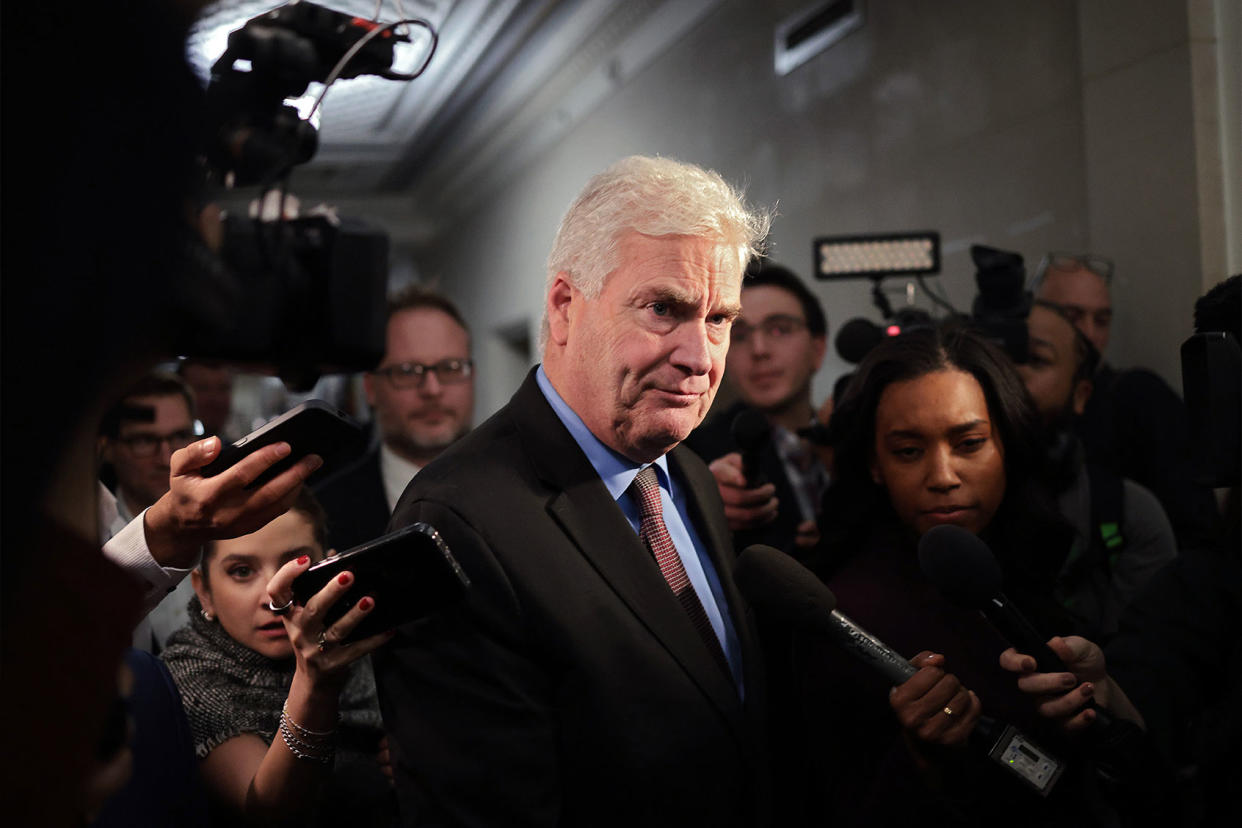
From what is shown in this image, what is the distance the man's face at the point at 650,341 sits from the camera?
1.45 m

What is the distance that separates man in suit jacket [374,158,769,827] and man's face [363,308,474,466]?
126 cm

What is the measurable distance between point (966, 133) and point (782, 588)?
2993 mm

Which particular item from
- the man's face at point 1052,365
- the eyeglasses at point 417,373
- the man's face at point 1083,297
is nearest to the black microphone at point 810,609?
the man's face at point 1052,365

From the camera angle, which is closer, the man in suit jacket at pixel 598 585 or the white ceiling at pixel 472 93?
the man in suit jacket at pixel 598 585

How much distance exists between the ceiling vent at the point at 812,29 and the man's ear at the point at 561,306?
3.29 m

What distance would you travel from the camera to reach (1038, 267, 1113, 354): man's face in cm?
299

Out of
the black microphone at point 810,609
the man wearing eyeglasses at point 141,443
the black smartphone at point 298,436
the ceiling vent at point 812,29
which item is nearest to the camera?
the black smartphone at point 298,436

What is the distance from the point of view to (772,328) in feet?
10.1

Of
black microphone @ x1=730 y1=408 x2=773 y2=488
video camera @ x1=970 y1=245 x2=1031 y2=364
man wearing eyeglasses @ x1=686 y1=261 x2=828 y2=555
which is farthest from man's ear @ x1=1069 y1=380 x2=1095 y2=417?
black microphone @ x1=730 y1=408 x2=773 y2=488

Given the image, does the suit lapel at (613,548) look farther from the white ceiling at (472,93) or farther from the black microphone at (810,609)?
the white ceiling at (472,93)

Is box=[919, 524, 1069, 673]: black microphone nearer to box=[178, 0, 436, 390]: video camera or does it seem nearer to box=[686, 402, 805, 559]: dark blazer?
box=[178, 0, 436, 390]: video camera

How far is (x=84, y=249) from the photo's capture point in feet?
2.53

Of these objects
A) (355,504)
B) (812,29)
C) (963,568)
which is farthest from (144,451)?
(812,29)

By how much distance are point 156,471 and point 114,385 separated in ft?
6.03
